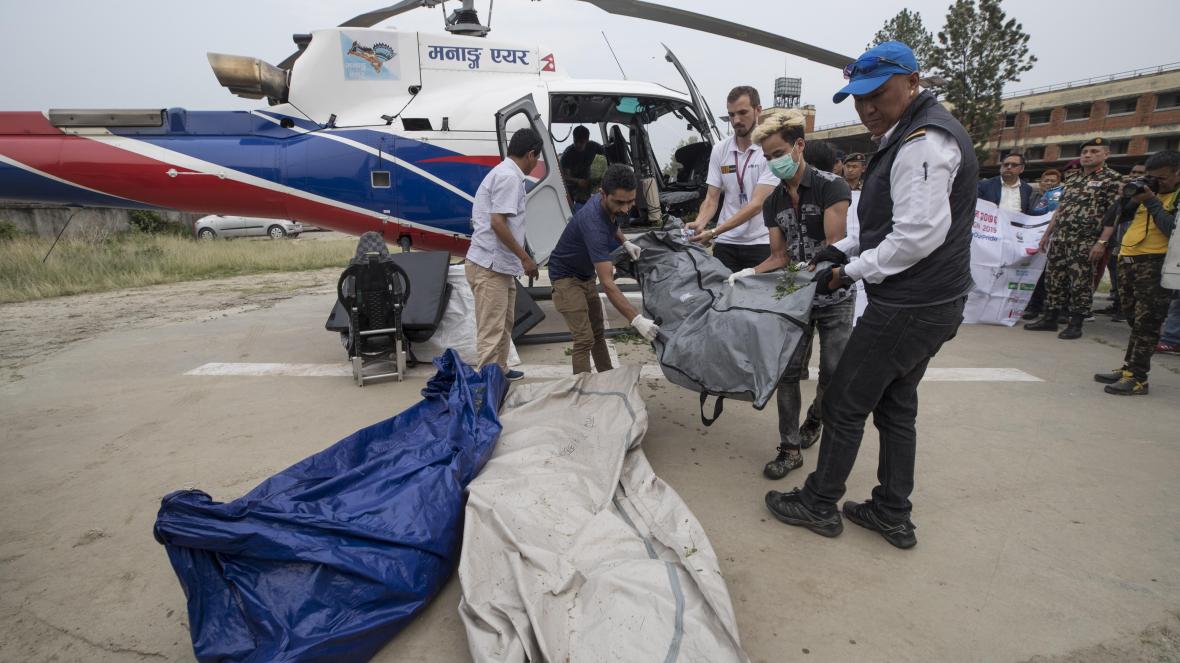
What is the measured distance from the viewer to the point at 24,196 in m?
5.84

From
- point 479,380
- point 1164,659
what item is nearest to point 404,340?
point 479,380

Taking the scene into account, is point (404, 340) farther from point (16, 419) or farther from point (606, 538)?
point (606, 538)

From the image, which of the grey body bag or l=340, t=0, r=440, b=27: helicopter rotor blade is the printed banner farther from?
l=340, t=0, r=440, b=27: helicopter rotor blade

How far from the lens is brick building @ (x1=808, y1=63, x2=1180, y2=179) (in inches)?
1394

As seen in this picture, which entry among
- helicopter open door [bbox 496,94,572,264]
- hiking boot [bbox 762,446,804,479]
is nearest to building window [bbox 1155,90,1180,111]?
helicopter open door [bbox 496,94,572,264]

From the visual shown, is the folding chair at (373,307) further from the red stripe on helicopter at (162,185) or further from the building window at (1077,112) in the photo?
the building window at (1077,112)

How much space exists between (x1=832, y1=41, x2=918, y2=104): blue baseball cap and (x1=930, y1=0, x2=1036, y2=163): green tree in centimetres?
2923

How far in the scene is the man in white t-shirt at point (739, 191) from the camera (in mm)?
3588

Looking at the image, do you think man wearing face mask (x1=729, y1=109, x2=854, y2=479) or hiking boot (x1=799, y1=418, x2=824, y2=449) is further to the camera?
hiking boot (x1=799, y1=418, x2=824, y2=449)

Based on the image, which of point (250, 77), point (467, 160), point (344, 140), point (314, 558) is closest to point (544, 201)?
point (467, 160)

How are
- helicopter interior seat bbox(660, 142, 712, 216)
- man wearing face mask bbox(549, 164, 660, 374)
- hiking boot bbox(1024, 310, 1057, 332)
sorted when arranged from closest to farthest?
1. man wearing face mask bbox(549, 164, 660, 374)
2. hiking boot bbox(1024, 310, 1057, 332)
3. helicopter interior seat bbox(660, 142, 712, 216)

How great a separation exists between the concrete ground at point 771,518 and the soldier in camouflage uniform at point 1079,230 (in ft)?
3.01

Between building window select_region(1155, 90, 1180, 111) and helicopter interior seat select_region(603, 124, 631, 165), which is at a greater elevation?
building window select_region(1155, 90, 1180, 111)

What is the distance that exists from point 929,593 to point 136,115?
7415mm
